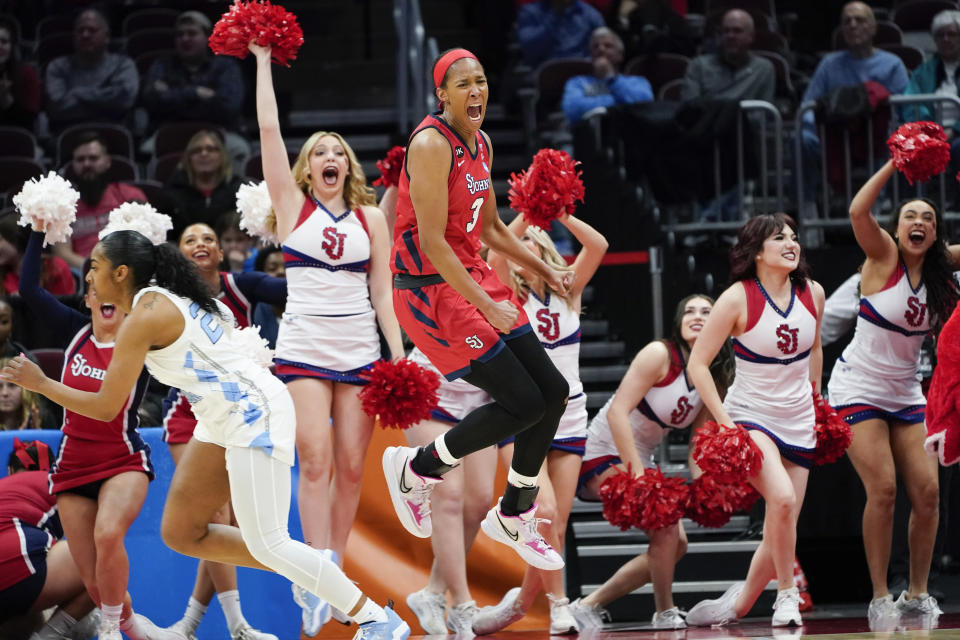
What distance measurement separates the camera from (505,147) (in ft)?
36.6

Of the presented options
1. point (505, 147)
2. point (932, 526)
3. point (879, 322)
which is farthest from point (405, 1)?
point (932, 526)

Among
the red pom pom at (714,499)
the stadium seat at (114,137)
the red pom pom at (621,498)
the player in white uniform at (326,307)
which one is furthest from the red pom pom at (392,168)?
the stadium seat at (114,137)

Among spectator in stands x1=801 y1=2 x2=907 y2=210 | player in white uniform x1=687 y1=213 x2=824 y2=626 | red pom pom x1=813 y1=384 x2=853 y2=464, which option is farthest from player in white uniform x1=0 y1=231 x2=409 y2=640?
spectator in stands x1=801 y1=2 x2=907 y2=210

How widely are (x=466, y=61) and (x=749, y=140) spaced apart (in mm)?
4442

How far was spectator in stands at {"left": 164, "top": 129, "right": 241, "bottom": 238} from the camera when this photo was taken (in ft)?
27.8

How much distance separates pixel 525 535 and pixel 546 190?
146cm

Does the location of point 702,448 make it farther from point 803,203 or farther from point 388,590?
point 803,203

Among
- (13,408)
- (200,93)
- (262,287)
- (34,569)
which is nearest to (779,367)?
(262,287)

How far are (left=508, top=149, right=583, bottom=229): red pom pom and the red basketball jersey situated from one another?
712mm

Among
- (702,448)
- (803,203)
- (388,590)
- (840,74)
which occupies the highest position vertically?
(840,74)

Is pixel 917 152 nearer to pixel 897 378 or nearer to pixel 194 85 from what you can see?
pixel 897 378

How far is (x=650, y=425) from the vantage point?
21.3ft

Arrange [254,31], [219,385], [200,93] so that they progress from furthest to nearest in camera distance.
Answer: [200,93] < [254,31] < [219,385]

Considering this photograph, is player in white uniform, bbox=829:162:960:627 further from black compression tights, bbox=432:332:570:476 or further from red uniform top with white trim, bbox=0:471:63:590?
red uniform top with white trim, bbox=0:471:63:590
